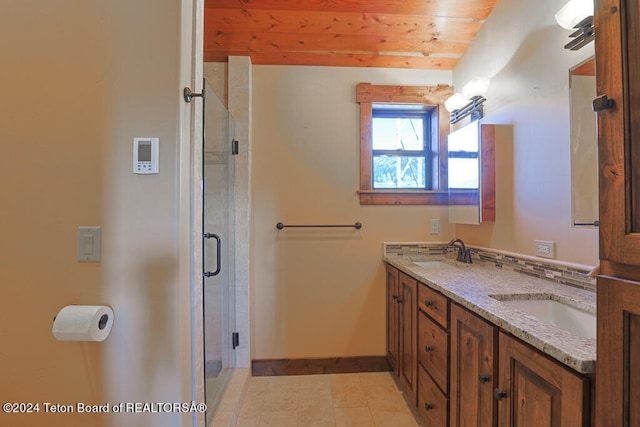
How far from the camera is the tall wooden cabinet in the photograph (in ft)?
1.83

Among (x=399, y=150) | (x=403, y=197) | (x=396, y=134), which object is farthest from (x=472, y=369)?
(x=396, y=134)

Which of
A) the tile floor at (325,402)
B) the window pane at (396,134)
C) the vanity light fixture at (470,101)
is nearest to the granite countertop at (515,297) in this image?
the tile floor at (325,402)

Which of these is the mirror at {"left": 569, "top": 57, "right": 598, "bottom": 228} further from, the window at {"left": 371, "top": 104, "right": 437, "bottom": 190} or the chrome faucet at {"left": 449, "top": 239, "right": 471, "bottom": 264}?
the window at {"left": 371, "top": 104, "right": 437, "bottom": 190}

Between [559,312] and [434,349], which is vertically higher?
[559,312]

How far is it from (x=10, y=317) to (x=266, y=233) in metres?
1.49

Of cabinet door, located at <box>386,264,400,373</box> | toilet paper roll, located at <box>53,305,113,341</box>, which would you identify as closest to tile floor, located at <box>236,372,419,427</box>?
cabinet door, located at <box>386,264,400,373</box>

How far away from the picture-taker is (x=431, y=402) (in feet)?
4.95

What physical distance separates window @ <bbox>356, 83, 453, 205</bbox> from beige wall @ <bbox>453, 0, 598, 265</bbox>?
43cm

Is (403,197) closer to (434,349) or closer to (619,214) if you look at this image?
(434,349)

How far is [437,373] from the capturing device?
1.45m

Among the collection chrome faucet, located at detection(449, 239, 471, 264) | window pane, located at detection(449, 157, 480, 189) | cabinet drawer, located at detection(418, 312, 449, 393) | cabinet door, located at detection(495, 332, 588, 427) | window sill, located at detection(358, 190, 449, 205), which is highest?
window pane, located at detection(449, 157, 480, 189)

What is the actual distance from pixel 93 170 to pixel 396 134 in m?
2.16

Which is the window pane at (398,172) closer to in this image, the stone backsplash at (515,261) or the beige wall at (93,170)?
the stone backsplash at (515,261)

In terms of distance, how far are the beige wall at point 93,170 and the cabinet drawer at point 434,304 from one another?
1.19m
